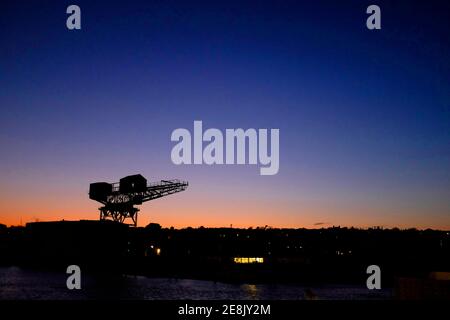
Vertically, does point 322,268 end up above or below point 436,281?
below

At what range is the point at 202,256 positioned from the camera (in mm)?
109812

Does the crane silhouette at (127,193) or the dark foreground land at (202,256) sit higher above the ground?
the crane silhouette at (127,193)

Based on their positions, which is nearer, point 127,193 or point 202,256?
point 127,193

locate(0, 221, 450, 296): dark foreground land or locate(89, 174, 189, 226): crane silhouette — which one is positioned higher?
locate(89, 174, 189, 226): crane silhouette

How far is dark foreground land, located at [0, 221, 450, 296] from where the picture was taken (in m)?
94.9

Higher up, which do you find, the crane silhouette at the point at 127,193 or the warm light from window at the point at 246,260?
the crane silhouette at the point at 127,193

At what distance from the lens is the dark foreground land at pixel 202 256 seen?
94875 mm

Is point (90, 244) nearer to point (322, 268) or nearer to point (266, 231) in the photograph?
point (322, 268)

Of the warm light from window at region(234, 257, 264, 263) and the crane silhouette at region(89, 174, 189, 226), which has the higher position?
the crane silhouette at region(89, 174, 189, 226)
